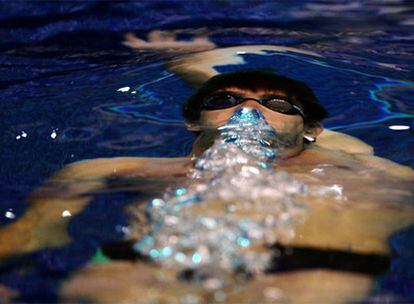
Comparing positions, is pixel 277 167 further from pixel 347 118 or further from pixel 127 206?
pixel 347 118

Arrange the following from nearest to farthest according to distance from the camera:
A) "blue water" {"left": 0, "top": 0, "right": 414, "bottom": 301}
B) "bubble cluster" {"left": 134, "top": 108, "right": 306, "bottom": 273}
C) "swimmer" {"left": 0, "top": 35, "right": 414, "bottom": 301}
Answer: "bubble cluster" {"left": 134, "top": 108, "right": 306, "bottom": 273}
"swimmer" {"left": 0, "top": 35, "right": 414, "bottom": 301}
"blue water" {"left": 0, "top": 0, "right": 414, "bottom": 301}

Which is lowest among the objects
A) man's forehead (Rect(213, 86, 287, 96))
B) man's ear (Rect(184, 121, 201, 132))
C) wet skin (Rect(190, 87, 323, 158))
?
man's ear (Rect(184, 121, 201, 132))

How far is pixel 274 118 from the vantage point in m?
2.88

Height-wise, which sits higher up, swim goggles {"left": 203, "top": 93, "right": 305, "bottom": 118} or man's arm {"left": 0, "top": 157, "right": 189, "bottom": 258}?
swim goggles {"left": 203, "top": 93, "right": 305, "bottom": 118}

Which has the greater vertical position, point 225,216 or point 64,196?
point 225,216

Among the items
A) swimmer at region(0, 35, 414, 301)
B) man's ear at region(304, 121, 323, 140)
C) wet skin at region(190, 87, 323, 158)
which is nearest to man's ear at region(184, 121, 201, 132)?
swimmer at region(0, 35, 414, 301)

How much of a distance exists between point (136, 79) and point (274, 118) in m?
1.52

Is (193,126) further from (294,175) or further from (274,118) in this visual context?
(294,175)

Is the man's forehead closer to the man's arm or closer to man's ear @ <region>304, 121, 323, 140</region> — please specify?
man's ear @ <region>304, 121, 323, 140</region>

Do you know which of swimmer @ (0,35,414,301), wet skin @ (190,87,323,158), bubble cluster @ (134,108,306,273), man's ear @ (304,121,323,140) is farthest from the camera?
man's ear @ (304,121,323,140)

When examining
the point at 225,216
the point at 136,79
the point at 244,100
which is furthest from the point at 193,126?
the point at 225,216

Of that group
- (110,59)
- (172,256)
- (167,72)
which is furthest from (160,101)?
(172,256)

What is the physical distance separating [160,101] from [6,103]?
878 millimetres

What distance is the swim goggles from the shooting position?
291 centimetres
